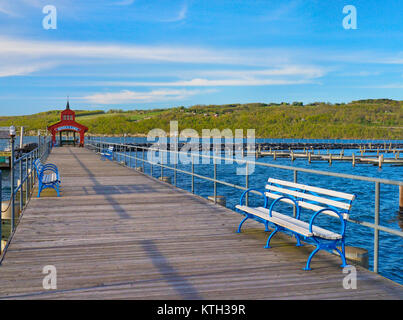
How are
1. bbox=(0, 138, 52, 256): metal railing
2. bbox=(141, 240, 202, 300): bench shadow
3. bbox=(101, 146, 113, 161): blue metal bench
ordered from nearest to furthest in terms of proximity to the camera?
1. bbox=(141, 240, 202, 300): bench shadow
2. bbox=(0, 138, 52, 256): metal railing
3. bbox=(101, 146, 113, 161): blue metal bench

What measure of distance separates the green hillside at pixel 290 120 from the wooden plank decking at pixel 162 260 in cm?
15619

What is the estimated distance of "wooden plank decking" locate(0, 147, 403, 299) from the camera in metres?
3.59

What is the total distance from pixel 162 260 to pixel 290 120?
18323 centimetres

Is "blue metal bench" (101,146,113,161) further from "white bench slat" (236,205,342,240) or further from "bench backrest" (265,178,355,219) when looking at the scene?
"white bench slat" (236,205,342,240)

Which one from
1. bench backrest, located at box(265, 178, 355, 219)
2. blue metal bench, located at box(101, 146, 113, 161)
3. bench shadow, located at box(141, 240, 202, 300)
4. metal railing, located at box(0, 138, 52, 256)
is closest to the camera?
bench shadow, located at box(141, 240, 202, 300)

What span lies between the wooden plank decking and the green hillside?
512 feet

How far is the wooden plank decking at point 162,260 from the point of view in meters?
3.59

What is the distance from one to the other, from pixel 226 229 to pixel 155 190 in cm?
472

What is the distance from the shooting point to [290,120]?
182 meters

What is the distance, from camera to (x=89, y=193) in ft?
32.6

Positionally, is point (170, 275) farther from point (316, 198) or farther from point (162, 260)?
point (316, 198)

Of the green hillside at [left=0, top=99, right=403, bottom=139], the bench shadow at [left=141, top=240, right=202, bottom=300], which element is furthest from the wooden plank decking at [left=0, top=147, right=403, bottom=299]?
the green hillside at [left=0, top=99, right=403, bottom=139]
